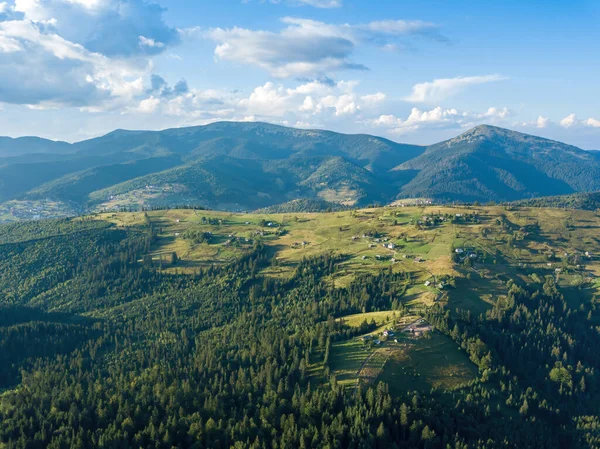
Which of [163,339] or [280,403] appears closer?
[280,403]

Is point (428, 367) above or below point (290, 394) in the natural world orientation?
below

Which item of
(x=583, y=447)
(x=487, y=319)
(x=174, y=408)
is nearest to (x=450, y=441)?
(x=583, y=447)

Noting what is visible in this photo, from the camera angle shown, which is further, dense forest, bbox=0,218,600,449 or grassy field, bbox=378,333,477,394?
grassy field, bbox=378,333,477,394

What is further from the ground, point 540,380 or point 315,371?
point 315,371

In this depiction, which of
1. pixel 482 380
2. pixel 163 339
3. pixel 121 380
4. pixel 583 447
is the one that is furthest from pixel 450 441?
pixel 163 339

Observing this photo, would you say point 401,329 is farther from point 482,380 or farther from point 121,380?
point 121,380

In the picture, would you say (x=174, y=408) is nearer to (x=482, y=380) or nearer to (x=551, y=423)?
(x=482, y=380)

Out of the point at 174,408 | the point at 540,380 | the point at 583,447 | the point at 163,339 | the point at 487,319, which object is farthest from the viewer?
the point at 163,339

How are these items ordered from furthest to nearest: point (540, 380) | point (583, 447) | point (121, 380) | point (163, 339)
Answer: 1. point (163, 339)
2. point (540, 380)
3. point (121, 380)
4. point (583, 447)

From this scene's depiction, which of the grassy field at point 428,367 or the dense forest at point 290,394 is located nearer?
the dense forest at point 290,394

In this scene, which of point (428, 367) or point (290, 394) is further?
point (428, 367)
